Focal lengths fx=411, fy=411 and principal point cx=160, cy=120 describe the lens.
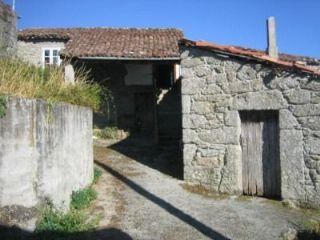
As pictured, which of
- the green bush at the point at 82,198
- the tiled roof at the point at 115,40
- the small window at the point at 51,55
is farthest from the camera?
the small window at the point at 51,55

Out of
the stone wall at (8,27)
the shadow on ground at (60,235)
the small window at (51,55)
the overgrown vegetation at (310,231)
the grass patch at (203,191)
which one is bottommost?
the overgrown vegetation at (310,231)

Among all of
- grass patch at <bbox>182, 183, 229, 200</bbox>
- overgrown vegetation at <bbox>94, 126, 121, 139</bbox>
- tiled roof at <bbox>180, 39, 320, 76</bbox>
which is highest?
tiled roof at <bbox>180, 39, 320, 76</bbox>

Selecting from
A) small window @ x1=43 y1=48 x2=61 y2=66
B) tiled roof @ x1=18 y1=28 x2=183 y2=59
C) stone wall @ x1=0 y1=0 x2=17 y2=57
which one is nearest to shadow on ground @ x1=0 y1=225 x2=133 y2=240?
stone wall @ x1=0 y1=0 x2=17 y2=57

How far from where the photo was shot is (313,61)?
17.8 m

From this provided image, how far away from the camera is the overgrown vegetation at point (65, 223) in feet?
20.9

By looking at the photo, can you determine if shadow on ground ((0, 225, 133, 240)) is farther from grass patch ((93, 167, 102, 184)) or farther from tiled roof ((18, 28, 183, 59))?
tiled roof ((18, 28, 183, 59))

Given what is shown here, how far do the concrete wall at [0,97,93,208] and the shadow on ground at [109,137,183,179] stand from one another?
11.9 ft

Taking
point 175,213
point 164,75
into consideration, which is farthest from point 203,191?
point 164,75

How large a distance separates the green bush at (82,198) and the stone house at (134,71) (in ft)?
23.7

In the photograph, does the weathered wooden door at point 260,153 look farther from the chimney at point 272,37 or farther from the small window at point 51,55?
the small window at point 51,55

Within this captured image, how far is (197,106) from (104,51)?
8177 millimetres

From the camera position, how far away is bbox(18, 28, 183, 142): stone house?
55.2 ft

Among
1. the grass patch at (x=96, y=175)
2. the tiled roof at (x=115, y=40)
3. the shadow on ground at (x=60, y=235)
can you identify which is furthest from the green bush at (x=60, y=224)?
the tiled roof at (x=115, y=40)

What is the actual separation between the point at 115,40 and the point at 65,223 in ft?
43.4
